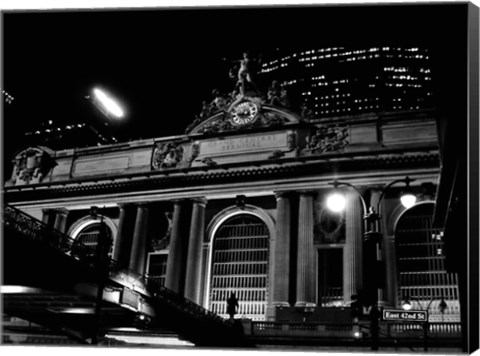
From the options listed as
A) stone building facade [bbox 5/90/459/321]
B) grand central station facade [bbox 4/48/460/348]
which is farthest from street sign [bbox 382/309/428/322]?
stone building facade [bbox 5/90/459/321]

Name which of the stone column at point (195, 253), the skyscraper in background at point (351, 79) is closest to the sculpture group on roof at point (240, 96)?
the skyscraper in background at point (351, 79)

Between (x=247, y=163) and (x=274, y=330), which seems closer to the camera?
(x=274, y=330)

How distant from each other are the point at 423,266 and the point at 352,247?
319 cm

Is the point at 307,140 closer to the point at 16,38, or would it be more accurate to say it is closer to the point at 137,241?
the point at 137,241

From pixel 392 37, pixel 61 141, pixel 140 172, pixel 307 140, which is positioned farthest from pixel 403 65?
pixel 61 141

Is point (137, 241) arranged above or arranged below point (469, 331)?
above

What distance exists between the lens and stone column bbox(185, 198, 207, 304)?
1086 inches

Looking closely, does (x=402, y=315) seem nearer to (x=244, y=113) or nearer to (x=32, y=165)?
(x=244, y=113)

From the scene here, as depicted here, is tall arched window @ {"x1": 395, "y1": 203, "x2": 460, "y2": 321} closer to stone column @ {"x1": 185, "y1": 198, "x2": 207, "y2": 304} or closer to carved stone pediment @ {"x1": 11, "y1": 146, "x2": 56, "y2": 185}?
stone column @ {"x1": 185, "y1": 198, "x2": 207, "y2": 304}

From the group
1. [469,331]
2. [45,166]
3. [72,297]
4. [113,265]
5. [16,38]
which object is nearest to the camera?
[469,331]

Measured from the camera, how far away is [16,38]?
42.3 ft

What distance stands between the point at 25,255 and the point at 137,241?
655 inches

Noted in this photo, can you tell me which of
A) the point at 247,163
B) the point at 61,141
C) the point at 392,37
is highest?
the point at 61,141

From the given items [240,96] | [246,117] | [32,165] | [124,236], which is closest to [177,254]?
[124,236]
